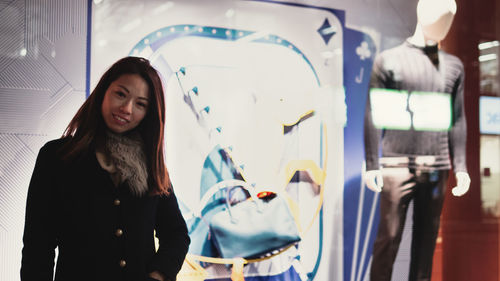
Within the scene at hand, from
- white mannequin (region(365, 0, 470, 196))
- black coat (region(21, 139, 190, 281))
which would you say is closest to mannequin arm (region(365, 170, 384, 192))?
white mannequin (region(365, 0, 470, 196))

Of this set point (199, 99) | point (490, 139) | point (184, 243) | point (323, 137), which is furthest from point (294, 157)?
point (490, 139)

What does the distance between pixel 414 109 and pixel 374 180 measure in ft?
1.53

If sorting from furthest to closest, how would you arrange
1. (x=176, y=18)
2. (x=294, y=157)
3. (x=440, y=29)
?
(x=440, y=29)
(x=294, y=157)
(x=176, y=18)

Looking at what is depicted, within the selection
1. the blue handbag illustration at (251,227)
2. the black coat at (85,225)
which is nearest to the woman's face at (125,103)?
the black coat at (85,225)

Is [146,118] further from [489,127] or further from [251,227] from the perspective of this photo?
[489,127]

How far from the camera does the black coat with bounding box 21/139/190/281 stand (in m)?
1.75

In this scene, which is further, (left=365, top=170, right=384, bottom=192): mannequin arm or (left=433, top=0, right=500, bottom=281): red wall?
(left=433, top=0, right=500, bottom=281): red wall

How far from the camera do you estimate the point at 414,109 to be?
10.0 feet

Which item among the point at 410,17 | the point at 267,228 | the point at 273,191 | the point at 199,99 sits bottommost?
the point at 267,228

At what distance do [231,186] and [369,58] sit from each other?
1.13m

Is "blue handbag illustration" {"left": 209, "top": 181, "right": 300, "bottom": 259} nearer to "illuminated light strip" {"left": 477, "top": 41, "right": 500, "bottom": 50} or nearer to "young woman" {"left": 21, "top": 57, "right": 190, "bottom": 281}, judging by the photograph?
"young woman" {"left": 21, "top": 57, "right": 190, "bottom": 281}

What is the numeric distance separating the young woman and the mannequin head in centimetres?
172

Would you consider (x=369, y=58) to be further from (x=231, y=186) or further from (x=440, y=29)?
(x=231, y=186)

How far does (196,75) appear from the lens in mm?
2697
